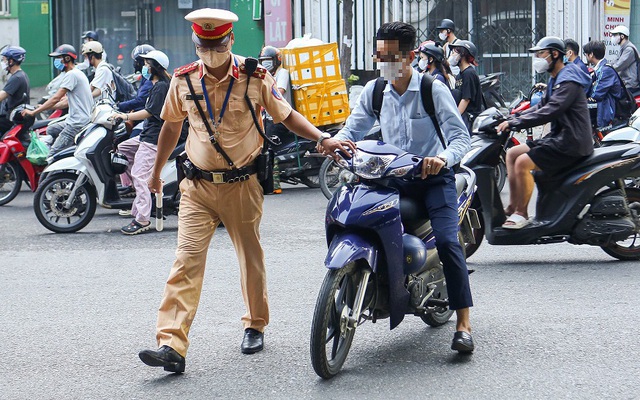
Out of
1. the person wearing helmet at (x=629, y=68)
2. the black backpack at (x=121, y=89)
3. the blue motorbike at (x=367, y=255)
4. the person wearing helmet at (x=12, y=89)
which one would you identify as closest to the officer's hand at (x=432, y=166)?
the blue motorbike at (x=367, y=255)

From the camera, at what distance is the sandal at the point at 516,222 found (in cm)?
798

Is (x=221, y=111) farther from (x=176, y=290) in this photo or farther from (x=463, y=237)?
(x=463, y=237)

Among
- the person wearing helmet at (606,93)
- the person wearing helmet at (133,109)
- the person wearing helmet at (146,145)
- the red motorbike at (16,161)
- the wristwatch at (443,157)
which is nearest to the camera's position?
the wristwatch at (443,157)

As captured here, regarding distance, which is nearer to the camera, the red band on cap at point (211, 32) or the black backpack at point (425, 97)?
the red band on cap at point (211, 32)

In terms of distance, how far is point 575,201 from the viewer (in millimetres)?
7906

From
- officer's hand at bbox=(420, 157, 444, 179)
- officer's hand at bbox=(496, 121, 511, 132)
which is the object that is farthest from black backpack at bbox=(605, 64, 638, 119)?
officer's hand at bbox=(420, 157, 444, 179)

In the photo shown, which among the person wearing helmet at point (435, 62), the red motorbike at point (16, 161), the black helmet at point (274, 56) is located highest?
the black helmet at point (274, 56)

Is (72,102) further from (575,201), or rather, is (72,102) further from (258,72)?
(258,72)

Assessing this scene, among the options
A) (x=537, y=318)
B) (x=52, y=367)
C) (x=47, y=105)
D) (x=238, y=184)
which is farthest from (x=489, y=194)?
(x=47, y=105)

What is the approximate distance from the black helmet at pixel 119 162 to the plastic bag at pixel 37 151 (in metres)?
2.19

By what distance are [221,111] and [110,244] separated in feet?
14.8

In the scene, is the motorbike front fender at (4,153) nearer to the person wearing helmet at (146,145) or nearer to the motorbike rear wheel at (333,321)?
the person wearing helmet at (146,145)

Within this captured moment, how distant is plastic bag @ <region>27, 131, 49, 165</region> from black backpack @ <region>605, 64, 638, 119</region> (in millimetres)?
7204

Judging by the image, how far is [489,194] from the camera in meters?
7.98
